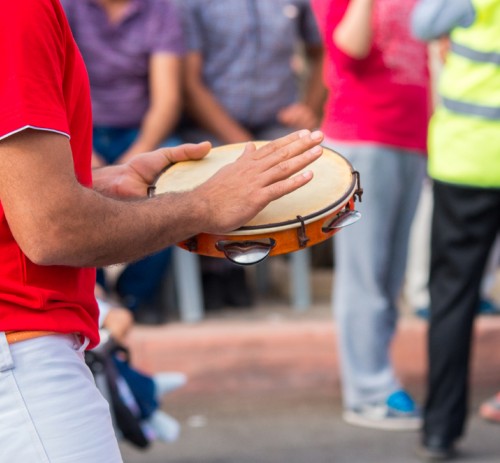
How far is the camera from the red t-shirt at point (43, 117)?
184 cm

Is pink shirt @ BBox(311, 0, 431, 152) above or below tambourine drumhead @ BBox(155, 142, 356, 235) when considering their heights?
below

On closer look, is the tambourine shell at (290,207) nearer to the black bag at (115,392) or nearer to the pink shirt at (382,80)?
the black bag at (115,392)

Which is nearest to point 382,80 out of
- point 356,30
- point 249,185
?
point 356,30

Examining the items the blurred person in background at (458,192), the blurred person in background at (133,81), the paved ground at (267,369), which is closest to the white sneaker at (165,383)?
the paved ground at (267,369)

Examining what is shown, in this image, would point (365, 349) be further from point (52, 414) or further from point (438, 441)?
point (52, 414)

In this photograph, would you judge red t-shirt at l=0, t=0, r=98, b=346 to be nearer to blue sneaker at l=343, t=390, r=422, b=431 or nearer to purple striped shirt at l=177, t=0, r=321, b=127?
blue sneaker at l=343, t=390, r=422, b=431

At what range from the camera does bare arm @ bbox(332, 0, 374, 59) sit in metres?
4.11

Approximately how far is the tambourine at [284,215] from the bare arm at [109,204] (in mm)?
86

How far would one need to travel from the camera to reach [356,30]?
4.16 metres

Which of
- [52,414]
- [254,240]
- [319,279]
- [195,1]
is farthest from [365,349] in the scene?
[52,414]

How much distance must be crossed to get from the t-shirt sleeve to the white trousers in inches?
15.5

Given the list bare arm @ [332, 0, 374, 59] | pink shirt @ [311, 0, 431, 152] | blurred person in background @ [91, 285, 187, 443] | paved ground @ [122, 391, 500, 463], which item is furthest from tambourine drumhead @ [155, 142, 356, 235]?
paved ground @ [122, 391, 500, 463]

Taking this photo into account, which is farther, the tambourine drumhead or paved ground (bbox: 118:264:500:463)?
paved ground (bbox: 118:264:500:463)

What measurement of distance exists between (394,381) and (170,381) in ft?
3.81
